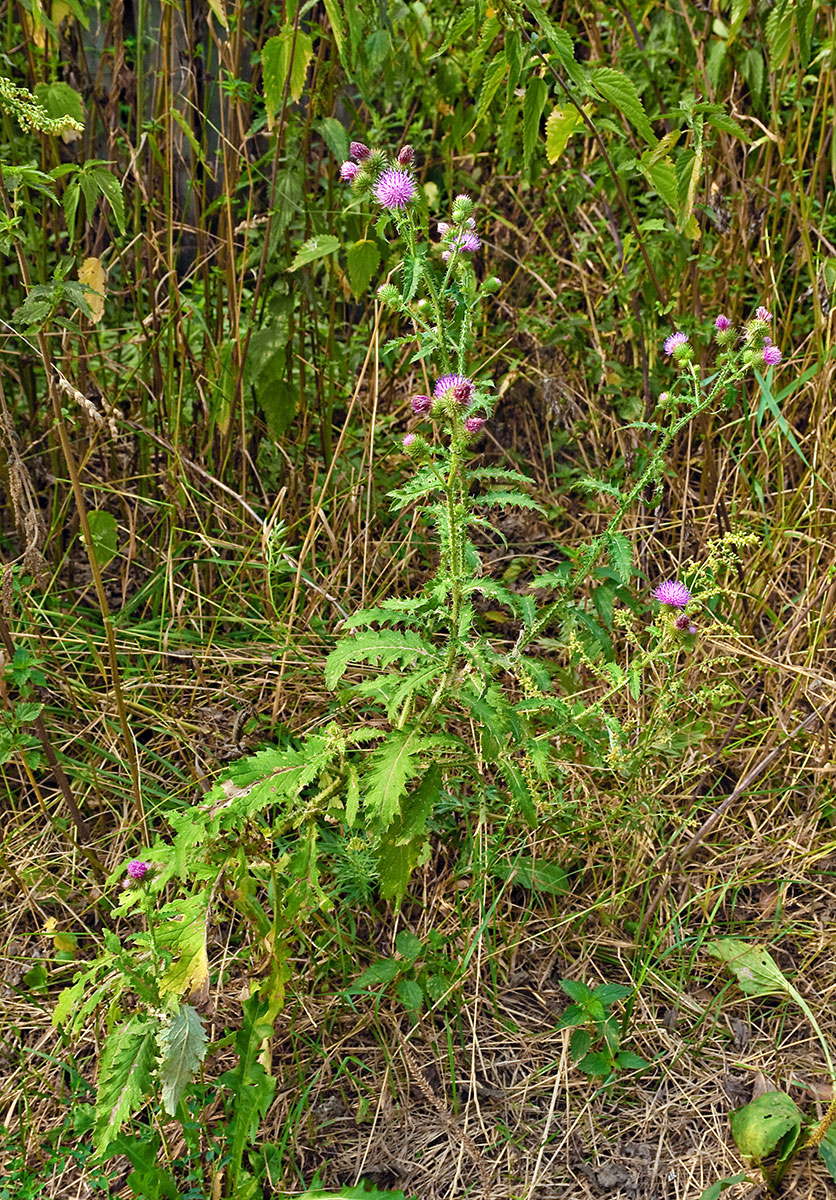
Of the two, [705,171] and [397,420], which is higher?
[705,171]

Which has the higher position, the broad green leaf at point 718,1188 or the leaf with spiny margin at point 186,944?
the leaf with spiny margin at point 186,944

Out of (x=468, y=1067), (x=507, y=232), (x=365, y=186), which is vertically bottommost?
(x=468, y=1067)

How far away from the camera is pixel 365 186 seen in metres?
1.60

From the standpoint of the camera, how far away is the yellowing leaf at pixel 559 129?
1.78 meters

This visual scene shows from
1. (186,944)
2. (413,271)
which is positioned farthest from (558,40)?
(186,944)

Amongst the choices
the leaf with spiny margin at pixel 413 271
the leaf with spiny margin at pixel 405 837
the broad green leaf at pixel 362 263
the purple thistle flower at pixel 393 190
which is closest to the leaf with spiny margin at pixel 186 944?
the leaf with spiny margin at pixel 405 837

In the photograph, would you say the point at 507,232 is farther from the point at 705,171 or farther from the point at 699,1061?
the point at 699,1061

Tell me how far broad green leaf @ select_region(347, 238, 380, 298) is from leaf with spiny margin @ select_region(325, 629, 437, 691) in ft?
2.50

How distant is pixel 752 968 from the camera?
5.56 ft

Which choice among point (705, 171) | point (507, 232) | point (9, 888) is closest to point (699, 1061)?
point (9, 888)

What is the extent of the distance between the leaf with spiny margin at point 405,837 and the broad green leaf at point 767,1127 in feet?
2.03

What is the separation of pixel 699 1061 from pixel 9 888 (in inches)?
48.9

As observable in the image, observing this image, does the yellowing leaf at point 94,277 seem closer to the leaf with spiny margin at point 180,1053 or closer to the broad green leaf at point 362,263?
the broad green leaf at point 362,263

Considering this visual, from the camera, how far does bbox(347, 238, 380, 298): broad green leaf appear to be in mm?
1928
